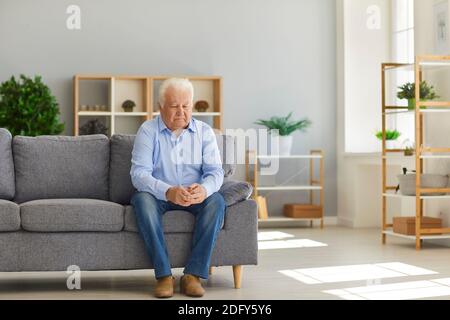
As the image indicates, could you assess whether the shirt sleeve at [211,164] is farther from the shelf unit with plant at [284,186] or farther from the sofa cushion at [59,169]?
A: the shelf unit with plant at [284,186]

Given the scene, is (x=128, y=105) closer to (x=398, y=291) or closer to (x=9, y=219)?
(x=9, y=219)

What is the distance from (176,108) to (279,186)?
4.08 m

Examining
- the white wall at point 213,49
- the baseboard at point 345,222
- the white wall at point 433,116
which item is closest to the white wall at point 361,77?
the white wall at point 213,49

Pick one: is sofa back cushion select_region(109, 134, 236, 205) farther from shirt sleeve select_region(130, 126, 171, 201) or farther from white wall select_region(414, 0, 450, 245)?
white wall select_region(414, 0, 450, 245)

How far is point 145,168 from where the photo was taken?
13.7ft

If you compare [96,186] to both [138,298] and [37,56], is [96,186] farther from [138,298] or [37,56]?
[37,56]

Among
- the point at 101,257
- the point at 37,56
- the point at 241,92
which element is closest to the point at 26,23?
the point at 37,56

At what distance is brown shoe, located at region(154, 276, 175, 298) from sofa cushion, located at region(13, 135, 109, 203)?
0.82 m

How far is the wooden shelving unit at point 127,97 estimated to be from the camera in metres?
7.62

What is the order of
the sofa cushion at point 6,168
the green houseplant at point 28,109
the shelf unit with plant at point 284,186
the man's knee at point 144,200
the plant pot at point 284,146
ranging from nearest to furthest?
the man's knee at point 144,200
the sofa cushion at point 6,168
the green houseplant at point 28,109
the shelf unit with plant at point 284,186
the plant pot at point 284,146

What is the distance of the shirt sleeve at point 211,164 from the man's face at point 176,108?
14 centimetres

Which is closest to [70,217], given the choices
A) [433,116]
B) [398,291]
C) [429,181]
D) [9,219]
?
[9,219]

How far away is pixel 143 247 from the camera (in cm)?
412

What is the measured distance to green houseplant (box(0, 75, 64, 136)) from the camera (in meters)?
7.18
